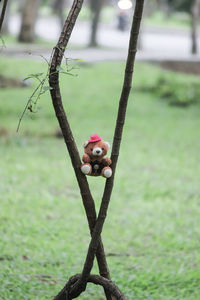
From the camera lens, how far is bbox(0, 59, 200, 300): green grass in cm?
331

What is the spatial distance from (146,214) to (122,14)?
22836 millimetres

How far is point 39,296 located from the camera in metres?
2.95

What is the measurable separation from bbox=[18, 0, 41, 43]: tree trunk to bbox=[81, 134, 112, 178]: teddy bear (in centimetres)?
1489

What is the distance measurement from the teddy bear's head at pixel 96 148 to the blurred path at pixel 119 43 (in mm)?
10336

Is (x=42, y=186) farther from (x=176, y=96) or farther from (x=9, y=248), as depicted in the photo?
(x=176, y=96)

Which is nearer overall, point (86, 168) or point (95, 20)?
point (86, 168)

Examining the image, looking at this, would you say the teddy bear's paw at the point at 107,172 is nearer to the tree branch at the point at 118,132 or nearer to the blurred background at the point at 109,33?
the tree branch at the point at 118,132

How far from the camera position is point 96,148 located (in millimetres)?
2271

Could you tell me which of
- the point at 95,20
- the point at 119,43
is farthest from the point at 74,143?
the point at 119,43

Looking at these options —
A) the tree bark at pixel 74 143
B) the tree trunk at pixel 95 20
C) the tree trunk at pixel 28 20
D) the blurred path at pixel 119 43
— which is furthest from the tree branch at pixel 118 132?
the tree trunk at pixel 95 20

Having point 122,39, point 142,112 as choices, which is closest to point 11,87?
point 142,112

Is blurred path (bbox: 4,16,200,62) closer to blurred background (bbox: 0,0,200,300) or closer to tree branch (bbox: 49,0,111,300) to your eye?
blurred background (bbox: 0,0,200,300)

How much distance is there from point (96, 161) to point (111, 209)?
8.50 feet

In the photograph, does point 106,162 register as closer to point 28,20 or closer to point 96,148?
point 96,148
